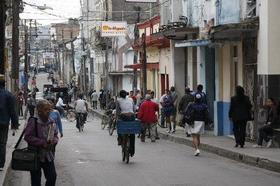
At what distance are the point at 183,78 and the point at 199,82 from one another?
438cm

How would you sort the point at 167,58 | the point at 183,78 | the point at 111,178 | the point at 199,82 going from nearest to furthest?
the point at 111,178 < the point at 199,82 < the point at 183,78 < the point at 167,58

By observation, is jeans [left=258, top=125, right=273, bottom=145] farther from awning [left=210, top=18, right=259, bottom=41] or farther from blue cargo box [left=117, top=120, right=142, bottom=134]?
blue cargo box [left=117, top=120, right=142, bottom=134]

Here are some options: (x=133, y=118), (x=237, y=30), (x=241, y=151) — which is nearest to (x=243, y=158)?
(x=241, y=151)

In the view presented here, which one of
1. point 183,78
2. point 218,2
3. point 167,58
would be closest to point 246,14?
point 218,2

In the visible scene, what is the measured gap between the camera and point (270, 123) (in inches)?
808

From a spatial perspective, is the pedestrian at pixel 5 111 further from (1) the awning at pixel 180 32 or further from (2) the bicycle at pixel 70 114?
(2) the bicycle at pixel 70 114

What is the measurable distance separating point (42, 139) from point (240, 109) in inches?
459

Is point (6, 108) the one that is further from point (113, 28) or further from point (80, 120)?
point (113, 28)

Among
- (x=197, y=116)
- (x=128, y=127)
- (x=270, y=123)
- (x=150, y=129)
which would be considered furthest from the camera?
(x=150, y=129)

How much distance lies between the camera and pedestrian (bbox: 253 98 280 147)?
20.5 m

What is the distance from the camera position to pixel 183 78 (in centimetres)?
3650

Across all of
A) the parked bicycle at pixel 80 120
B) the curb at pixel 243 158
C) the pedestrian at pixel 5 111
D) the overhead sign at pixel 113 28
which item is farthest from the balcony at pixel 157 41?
the pedestrian at pixel 5 111

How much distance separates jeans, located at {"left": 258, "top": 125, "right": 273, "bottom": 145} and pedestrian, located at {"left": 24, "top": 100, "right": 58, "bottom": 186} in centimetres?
1134

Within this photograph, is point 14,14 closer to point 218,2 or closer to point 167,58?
point 167,58
